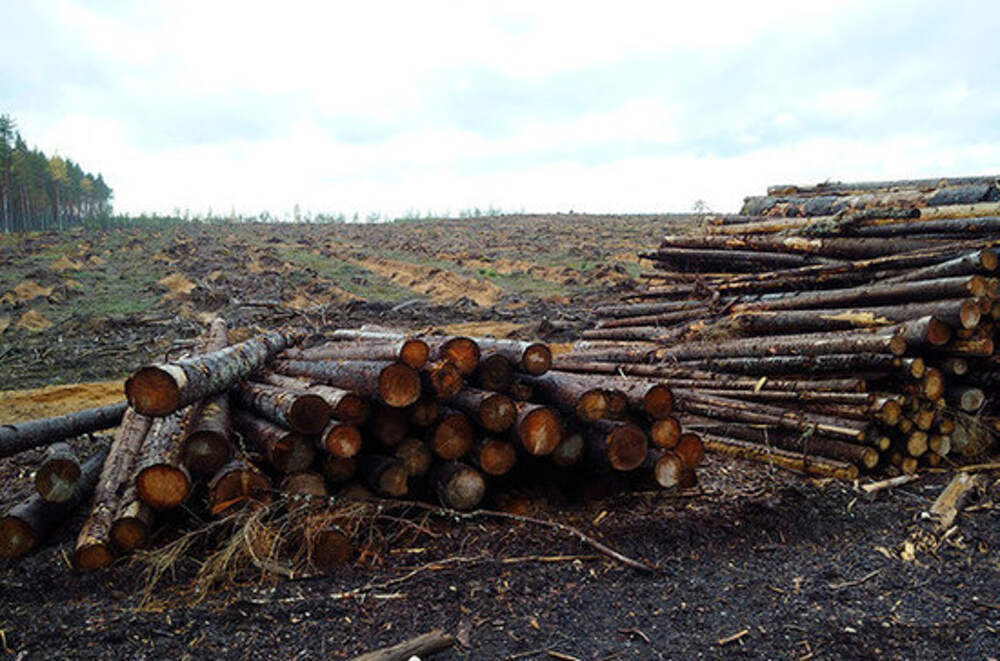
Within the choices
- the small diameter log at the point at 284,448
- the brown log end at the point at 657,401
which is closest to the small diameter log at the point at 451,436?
the small diameter log at the point at 284,448

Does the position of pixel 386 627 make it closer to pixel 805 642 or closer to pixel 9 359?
pixel 805 642

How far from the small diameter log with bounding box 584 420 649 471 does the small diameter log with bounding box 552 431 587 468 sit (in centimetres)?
15

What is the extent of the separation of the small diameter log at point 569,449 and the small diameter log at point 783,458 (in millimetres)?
2007

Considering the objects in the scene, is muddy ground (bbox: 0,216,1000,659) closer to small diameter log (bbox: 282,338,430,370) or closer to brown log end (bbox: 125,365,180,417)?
brown log end (bbox: 125,365,180,417)

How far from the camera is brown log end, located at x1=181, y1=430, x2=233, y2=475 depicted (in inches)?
181

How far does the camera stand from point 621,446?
4.85m

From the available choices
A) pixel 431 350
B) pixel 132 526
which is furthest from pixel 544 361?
pixel 132 526

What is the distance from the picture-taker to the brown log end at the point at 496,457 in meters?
4.80

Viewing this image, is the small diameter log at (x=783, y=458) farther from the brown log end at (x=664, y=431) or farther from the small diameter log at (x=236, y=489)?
the small diameter log at (x=236, y=489)

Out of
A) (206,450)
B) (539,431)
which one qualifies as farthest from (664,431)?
(206,450)

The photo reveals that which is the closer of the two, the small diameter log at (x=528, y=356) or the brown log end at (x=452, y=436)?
the brown log end at (x=452, y=436)

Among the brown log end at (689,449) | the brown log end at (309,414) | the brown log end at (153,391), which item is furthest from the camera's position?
the brown log end at (689,449)

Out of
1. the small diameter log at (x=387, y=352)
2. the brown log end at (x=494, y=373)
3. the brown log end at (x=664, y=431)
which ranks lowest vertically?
the brown log end at (x=664, y=431)

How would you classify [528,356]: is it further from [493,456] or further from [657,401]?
[657,401]
